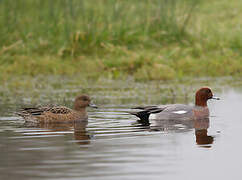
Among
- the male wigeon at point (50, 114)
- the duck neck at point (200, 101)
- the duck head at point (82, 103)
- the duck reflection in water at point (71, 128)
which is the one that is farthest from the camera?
the duck neck at point (200, 101)

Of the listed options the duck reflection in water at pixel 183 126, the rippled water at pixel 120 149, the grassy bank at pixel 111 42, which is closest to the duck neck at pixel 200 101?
the rippled water at pixel 120 149

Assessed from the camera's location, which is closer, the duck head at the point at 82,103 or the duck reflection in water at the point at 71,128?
the duck reflection in water at the point at 71,128

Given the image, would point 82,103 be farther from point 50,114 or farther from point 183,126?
point 183,126

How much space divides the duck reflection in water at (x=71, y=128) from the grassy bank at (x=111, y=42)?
17.4 feet

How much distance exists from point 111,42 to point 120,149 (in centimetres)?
963

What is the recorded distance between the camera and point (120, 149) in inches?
309

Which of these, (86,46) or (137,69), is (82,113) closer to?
(137,69)

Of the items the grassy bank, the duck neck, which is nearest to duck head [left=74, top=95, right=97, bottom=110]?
the duck neck

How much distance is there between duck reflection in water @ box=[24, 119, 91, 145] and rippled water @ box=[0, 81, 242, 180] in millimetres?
12

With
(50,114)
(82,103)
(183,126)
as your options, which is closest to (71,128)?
(50,114)

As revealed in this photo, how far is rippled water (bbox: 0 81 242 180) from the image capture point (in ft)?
21.7

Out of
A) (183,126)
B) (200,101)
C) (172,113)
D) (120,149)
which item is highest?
(200,101)

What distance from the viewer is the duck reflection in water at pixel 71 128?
890 centimetres

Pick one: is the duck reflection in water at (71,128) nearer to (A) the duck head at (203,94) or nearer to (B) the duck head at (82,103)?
(B) the duck head at (82,103)
